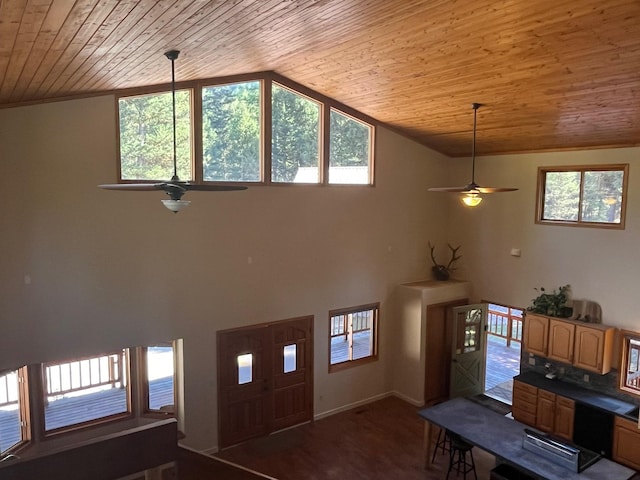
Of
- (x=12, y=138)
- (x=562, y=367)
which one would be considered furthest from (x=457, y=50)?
(x=562, y=367)

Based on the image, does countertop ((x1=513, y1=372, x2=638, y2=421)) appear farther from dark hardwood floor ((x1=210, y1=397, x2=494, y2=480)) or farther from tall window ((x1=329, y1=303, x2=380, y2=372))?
tall window ((x1=329, y1=303, x2=380, y2=372))

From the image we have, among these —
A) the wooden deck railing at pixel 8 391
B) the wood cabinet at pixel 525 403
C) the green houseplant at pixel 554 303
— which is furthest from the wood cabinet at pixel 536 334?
the wooden deck railing at pixel 8 391

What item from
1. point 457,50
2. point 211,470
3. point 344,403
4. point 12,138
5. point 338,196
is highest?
point 457,50

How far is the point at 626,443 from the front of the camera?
6.46 meters

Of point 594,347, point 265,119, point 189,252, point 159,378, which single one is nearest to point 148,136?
point 189,252

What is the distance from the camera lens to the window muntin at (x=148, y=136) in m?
6.18

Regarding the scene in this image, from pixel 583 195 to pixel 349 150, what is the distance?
146 inches

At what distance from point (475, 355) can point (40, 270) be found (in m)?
7.24

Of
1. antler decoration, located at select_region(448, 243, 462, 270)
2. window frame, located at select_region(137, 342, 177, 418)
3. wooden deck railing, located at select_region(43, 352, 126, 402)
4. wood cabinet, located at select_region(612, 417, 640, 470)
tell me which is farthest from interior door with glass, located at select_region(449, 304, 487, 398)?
wooden deck railing, located at select_region(43, 352, 126, 402)

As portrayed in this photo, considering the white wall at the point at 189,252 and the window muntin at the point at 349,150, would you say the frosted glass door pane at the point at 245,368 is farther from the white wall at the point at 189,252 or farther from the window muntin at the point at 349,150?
→ the window muntin at the point at 349,150

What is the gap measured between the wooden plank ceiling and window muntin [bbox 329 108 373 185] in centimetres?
81

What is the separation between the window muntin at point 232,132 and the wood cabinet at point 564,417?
5.59 meters

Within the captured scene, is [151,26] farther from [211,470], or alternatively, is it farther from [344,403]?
[344,403]

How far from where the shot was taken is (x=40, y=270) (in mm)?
5637
